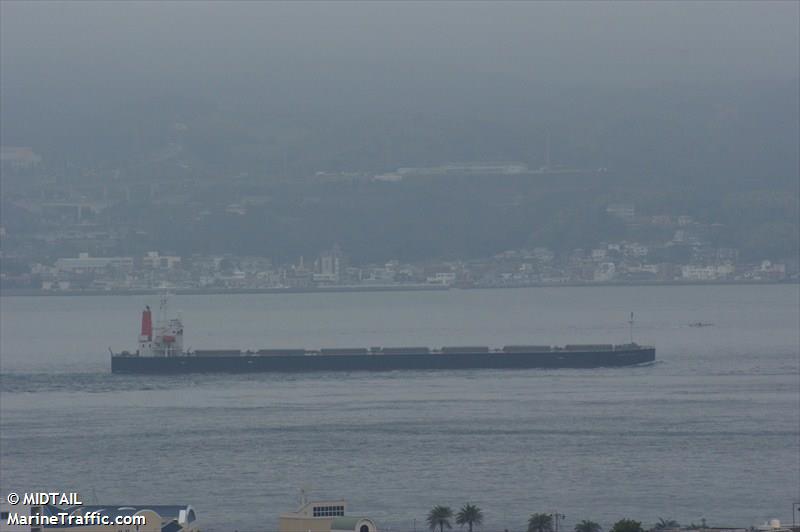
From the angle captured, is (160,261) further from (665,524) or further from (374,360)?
(665,524)

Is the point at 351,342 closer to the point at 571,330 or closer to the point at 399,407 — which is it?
the point at 571,330

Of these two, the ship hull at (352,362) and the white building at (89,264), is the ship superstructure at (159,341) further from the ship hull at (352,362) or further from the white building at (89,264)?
the white building at (89,264)

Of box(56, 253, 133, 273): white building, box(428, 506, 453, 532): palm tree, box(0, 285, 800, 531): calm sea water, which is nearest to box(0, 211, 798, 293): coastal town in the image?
box(56, 253, 133, 273): white building

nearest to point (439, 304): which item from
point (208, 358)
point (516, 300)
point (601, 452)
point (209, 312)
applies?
point (516, 300)

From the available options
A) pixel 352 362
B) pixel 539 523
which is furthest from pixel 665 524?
pixel 352 362

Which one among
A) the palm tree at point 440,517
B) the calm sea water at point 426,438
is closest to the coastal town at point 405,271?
the calm sea water at point 426,438
